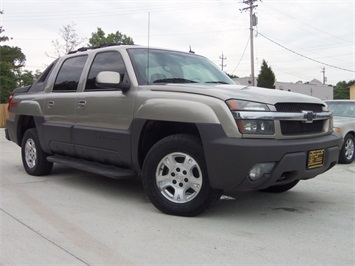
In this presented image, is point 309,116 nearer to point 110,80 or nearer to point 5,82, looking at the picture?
point 110,80

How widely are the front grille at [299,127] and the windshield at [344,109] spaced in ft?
16.9

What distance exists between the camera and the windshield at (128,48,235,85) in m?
4.66

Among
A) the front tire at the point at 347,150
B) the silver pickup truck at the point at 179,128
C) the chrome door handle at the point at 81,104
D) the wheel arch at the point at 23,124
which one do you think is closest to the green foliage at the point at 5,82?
the wheel arch at the point at 23,124

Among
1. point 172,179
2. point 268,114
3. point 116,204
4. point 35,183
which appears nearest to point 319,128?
point 268,114

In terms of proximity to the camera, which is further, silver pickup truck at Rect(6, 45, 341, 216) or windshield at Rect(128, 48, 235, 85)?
windshield at Rect(128, 48, 235, 85)

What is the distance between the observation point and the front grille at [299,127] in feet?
12.5

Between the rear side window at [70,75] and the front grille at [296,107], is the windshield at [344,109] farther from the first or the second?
the rear side window at [70,75]

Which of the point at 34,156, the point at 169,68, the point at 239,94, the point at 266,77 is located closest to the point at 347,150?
the point at 169,68

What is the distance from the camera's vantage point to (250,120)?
3648 millimetres

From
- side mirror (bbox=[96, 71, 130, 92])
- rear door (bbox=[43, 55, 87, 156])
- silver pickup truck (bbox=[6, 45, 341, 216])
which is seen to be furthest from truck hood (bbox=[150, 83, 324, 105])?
rear door (bbox=[43, 55, 87, 156])

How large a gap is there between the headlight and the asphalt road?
0.98 metres

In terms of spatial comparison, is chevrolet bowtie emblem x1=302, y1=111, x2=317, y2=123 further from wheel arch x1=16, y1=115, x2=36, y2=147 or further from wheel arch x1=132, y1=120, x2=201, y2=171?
wheel arch x1=16, y1=115, x2=36, y2=147

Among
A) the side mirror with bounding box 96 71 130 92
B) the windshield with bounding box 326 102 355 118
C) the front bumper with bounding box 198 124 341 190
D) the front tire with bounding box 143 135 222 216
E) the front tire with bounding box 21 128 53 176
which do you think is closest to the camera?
the front bumper with bounding box 198 124 341 190

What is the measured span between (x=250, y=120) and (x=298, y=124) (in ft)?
2.13
